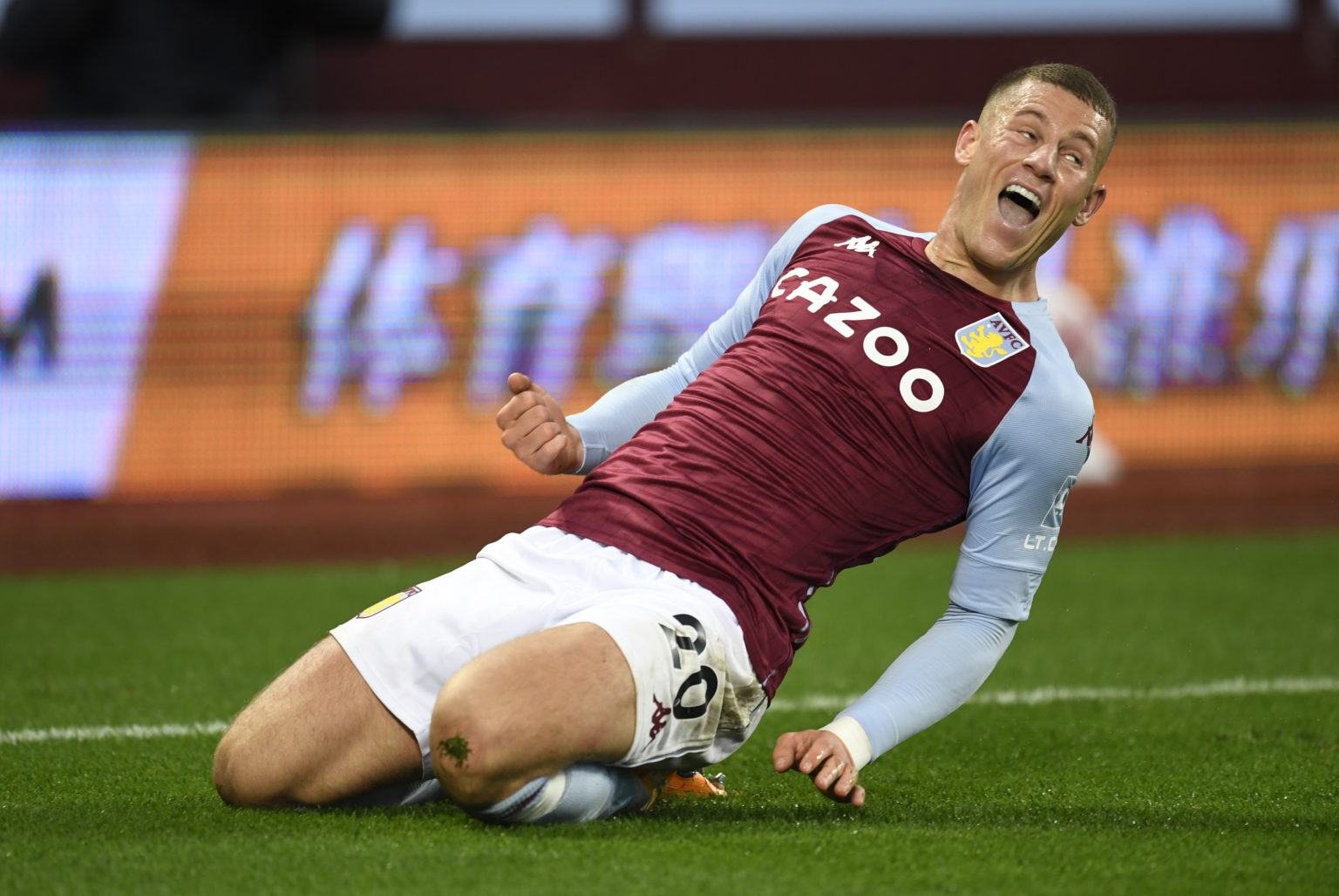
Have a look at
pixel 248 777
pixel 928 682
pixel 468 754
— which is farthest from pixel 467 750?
pixel 928 682

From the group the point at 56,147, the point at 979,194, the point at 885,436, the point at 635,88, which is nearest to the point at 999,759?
the point at 885,436

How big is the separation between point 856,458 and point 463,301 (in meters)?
4.09

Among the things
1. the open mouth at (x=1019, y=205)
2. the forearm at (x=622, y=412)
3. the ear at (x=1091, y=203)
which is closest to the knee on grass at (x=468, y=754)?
the forearm at (x=622, y=412)

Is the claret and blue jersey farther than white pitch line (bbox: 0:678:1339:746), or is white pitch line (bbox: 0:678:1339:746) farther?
white pitch line (bbox: 0:678:1339:746)

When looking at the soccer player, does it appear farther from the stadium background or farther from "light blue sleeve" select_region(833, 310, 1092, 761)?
the stadium background

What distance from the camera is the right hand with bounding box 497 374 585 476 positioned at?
255cm

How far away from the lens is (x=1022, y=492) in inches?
94.3

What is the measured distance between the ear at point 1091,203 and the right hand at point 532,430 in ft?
3.16

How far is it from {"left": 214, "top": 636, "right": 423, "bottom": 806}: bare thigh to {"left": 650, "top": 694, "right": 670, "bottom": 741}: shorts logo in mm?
393

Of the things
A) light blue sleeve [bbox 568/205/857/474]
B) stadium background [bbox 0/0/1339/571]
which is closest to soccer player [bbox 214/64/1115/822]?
light blue sleeve [bbox 568/205/857/474]

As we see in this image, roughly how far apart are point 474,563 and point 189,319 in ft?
13.7

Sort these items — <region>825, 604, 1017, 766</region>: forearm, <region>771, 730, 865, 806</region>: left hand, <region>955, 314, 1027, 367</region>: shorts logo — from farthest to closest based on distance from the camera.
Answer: <region>955, 314, 1027, 367</region>: shorts logo < <region>825, 604, 1017, 766</region>: forearm < <region>771, 730, 865, 806</region>: left hand

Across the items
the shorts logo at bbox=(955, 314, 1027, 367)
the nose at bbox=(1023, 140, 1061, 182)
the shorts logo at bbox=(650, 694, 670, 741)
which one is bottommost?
the shorts logo at bbox=(650, 694, 670, 741)

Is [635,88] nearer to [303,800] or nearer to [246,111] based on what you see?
[246,111]
